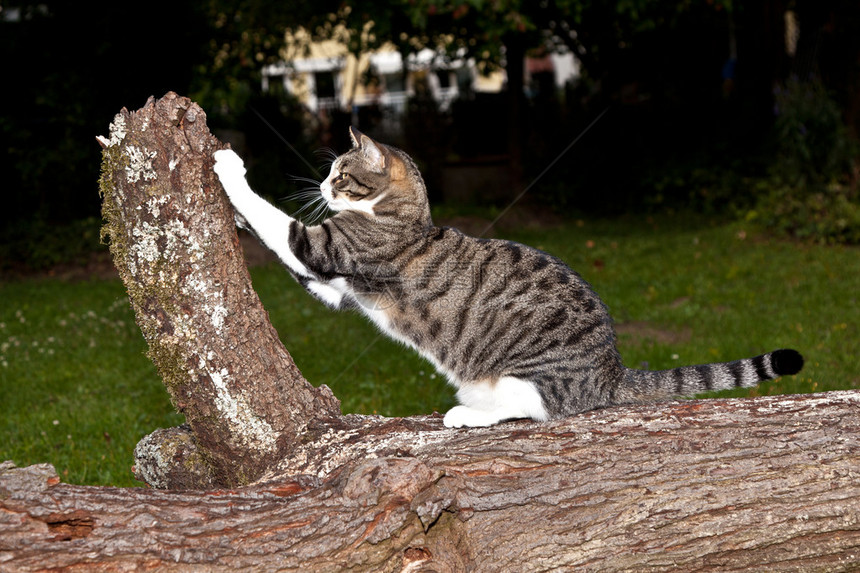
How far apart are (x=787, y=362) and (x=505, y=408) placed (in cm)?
123

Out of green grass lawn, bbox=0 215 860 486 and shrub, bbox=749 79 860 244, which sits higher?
shrub, bbox=749 79 860 244

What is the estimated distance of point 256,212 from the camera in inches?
138

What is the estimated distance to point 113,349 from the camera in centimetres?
720

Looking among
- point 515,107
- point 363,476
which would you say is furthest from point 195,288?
point 515,107

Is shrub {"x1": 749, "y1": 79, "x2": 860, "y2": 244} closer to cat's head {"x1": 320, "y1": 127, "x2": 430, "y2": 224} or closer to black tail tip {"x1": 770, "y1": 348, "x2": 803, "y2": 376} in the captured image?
black tail tip {"x1": 770, "y1": 348, "x2": 803, "y2": 376}

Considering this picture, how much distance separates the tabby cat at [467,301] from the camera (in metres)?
3.63

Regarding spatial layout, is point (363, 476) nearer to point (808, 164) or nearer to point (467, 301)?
point (467, 301)

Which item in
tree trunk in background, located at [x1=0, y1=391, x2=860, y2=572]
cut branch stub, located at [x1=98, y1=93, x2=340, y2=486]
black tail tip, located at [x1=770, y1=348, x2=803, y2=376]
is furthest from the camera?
black tail tip, located at [x1=770, y1=348, x2=803, y2=376]

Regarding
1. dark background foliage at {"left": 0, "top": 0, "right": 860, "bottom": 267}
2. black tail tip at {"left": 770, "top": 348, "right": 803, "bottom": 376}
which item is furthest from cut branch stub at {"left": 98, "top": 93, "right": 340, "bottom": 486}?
dark background foliage at {"left": 0, "top": 0, "right": 860, "bottom": 267}

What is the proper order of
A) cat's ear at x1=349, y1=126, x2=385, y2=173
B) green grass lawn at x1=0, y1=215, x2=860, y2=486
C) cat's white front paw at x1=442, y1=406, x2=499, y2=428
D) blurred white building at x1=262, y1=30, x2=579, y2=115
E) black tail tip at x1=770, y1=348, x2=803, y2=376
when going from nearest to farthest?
black tail tip at x1=770, y1=348, x2=803, y2=376 < cat's white front paw at x1=442, y1=406, x2=499, y2=428 < cat's ear at x1=349, y1=126, x2=385, y2=173 < green grass lawn at x1=0, y1=215, x2=860, y2=486 < blurred white building at x1=262, y1=30, x2=579, y2=115

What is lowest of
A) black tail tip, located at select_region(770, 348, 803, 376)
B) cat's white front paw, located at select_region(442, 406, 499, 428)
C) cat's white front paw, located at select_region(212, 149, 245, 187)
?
cat's white front paw, located at select_region(442, 406, 499, 428)

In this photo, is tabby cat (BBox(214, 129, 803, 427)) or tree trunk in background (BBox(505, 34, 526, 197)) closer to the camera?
tabby cat (BBox(214, 129, 803, 427))

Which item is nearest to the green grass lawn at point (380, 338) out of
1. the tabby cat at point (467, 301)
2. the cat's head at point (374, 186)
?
the tabby cat at point (467, 301)

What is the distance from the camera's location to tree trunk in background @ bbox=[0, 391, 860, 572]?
252 centimetres
